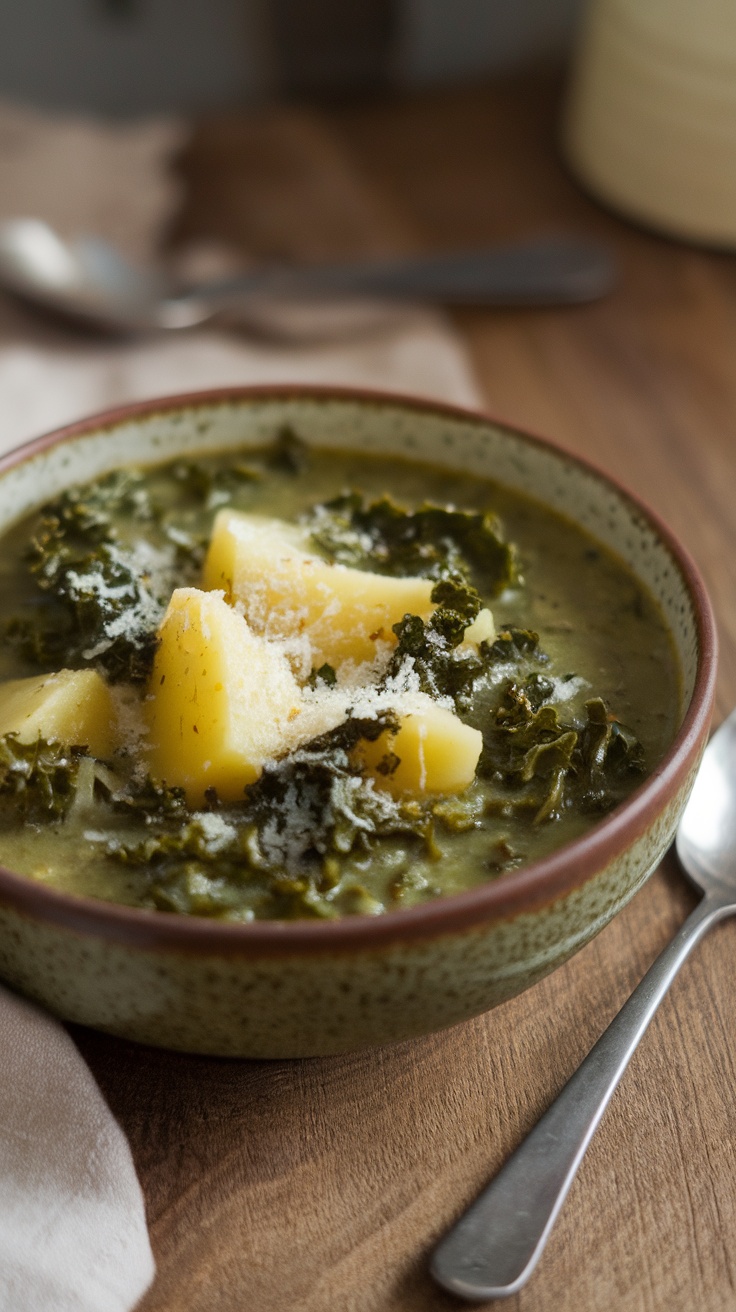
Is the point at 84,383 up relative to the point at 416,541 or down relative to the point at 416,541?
down

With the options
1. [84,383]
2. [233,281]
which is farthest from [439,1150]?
[233,281]

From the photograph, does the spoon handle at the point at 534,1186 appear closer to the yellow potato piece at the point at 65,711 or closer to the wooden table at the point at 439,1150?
the wooden table at the point at 439,1150

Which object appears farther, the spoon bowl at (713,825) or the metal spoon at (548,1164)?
the spoon bowl at (713,825)

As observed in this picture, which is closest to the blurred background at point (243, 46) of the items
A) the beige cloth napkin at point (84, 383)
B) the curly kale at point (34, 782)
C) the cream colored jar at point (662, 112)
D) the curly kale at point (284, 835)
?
the beige cloth napkin at point (84, 383)

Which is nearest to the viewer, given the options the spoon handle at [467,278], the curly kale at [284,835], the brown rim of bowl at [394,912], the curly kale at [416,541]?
the brown rim of bowl at [394,912]

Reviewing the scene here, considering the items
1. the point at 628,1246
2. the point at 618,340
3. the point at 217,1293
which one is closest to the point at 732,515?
the point at 618,340

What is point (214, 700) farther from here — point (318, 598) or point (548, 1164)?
point (548, 1164)

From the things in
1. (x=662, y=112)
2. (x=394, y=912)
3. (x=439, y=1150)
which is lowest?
(x=439, y=1150)
